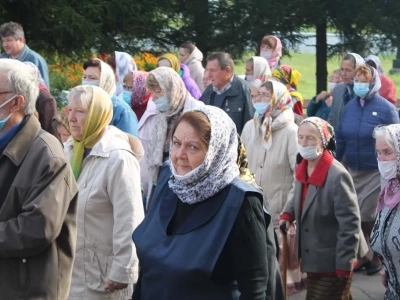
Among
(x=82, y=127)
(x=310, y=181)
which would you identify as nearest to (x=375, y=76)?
(x=310, y=181)

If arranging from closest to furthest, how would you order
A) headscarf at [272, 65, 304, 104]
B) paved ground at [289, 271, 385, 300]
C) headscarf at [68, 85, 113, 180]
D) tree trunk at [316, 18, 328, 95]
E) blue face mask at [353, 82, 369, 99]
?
headscarf at [68, 85, 113, 180]
paved ground at [289, 271, 385, 300]
blue face mask at [353, 82, 369, 99]
headscarf at [272, 65, 304, 104]
tree trunk at [316, 18, 328, 95]

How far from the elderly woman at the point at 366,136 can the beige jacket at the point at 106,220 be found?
13.6ft

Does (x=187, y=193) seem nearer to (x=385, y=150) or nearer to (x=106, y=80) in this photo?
(x=385, y=150)

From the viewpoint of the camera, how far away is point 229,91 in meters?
9.62

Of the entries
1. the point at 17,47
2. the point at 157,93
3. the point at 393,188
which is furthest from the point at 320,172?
the point at 17,47

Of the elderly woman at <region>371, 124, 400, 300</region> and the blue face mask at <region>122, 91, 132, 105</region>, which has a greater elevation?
the elderly woman at <region>371, 124, 400, 300</region>

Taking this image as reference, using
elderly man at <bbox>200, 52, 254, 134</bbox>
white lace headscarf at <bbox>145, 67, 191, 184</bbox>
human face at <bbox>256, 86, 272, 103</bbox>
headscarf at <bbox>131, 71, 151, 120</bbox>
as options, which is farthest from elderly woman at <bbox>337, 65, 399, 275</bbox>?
white lace headscarf at <bbox>145, 67, 191, 184</bbox>

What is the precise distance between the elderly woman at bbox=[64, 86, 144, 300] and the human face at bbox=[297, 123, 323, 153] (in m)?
1.99

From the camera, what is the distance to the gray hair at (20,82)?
438cm

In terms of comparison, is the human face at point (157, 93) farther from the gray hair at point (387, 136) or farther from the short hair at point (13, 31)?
the short hair at point (13, 31)

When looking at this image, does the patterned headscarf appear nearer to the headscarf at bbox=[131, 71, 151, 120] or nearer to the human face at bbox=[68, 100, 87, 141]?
the human face at bbox=[68, 100, 87, 141]

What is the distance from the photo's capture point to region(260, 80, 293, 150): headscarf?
7.87m

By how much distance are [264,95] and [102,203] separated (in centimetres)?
310

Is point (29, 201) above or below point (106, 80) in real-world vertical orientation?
above
